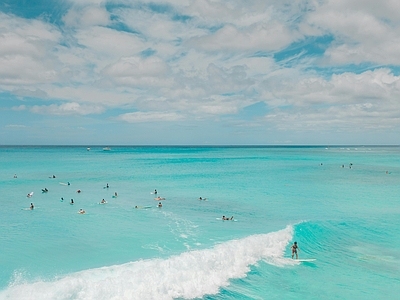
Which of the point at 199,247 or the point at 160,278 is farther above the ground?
the point at 199,247

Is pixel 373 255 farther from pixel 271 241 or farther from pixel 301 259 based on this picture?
pixel 271 241

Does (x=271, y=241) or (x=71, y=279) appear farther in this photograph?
(x=271, y=241)

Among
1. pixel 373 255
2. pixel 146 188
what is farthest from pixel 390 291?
pixel 146 188

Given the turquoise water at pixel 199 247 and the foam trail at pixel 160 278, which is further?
the turquoise water at pixel 199 247

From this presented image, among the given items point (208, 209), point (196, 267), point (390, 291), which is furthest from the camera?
point (208, 209)

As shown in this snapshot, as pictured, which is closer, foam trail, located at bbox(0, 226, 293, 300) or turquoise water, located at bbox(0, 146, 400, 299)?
foam trail, located at bbox(0, 226, 293, 300)

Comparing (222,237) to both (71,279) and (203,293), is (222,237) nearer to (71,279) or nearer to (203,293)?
(203,293)

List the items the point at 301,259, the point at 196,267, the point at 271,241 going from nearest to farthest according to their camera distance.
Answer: the point at 196,267
the point at 301,259
the point at 271,241

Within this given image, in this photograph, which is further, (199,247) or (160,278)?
(199,247)
